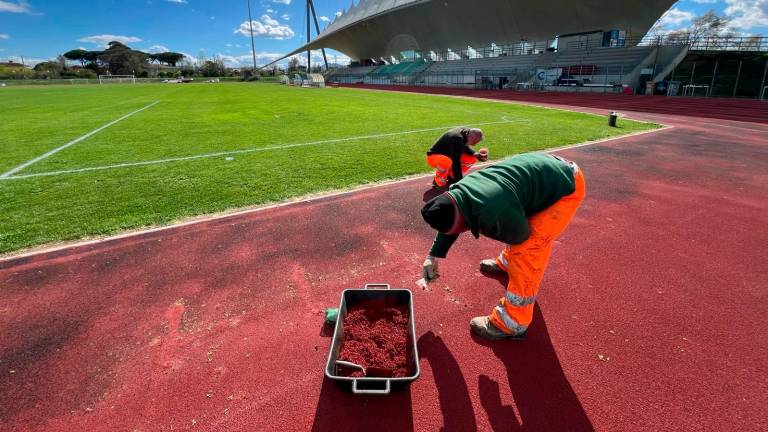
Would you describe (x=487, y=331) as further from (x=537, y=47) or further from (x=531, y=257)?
(x=537, y=47)

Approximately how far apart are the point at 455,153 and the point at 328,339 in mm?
3959

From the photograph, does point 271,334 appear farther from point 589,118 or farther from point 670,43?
point 670,43

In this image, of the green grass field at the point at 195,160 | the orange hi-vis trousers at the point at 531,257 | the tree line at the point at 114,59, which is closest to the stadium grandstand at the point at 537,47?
the green grass field at the point at 195,160

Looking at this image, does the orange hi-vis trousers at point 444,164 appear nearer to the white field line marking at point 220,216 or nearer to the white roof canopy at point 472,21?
the white field line marking at point 220,216

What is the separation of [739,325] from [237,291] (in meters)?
4.50

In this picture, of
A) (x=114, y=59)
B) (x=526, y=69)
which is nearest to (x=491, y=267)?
(x=526, y=69)

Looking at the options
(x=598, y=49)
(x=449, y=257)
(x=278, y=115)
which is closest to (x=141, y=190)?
(x=449, y=257)

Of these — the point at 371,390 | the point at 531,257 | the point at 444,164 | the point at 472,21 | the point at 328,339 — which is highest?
the point at 472,21

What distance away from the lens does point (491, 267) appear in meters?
3.78

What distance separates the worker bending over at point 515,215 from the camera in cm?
220

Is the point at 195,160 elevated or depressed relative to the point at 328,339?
elevated

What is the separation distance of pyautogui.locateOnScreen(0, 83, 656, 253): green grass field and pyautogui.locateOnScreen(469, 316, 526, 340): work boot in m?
3.90

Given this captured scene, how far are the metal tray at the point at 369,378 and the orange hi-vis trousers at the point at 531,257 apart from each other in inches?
31.6

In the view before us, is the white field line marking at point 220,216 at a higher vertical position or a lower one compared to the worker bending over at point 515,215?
lower
